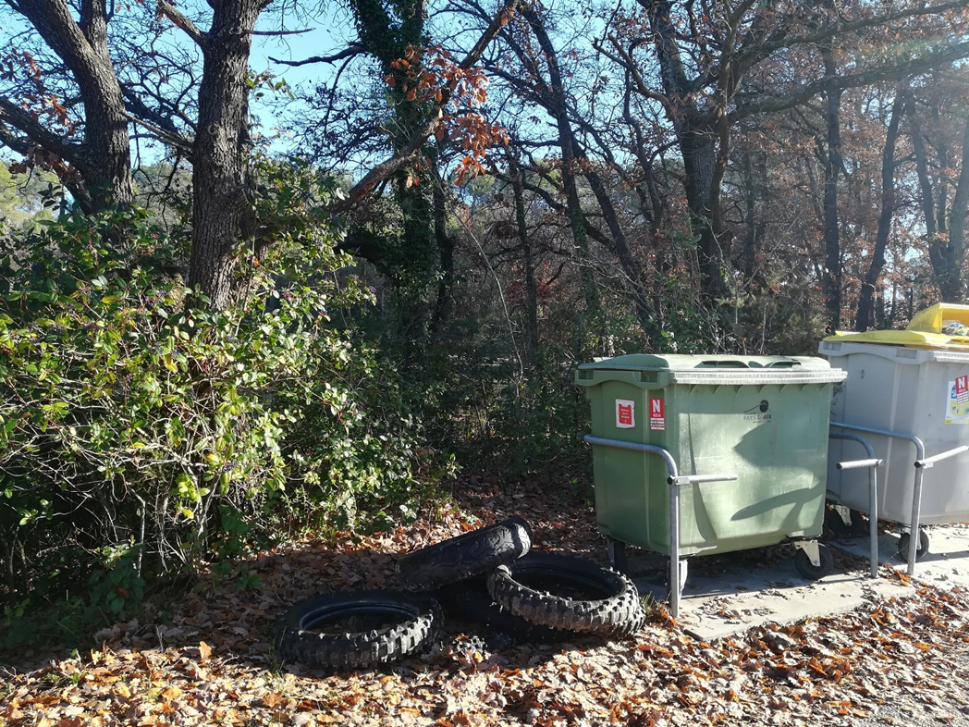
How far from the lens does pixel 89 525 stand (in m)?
5.32

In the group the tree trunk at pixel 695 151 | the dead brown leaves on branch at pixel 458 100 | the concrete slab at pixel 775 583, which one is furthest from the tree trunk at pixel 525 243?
the concrete slab at pixel 775 583

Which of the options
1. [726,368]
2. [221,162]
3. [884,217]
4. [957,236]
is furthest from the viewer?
[884,217]

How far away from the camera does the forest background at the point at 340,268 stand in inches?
183

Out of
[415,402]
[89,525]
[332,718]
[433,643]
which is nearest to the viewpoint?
[332,718]

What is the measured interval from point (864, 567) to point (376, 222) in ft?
24.3

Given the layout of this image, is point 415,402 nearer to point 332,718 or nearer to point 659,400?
point 659,400

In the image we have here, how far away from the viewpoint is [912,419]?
630cm

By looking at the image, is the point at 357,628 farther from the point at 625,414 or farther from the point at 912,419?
the point at 912,419

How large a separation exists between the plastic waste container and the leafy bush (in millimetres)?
3988

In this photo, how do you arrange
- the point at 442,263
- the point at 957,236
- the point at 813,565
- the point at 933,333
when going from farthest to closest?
the point at 957,236
the point at 442,263
the point at 933,333
the point at 813,565

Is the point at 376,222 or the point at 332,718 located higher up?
the point at 376,222

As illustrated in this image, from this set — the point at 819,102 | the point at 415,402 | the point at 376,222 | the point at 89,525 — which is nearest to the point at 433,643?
the point at 89,525

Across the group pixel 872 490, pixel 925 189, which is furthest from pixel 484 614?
pixel 925 189

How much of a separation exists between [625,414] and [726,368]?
0.78 meters
